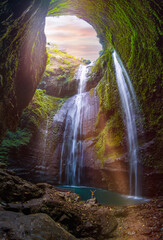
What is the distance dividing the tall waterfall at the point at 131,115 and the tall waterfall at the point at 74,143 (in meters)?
5.12

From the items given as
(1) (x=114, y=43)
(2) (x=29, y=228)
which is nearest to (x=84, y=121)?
(1) (x=114, y=43)

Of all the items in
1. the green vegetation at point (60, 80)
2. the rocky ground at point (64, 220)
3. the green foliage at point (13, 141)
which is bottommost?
the rocky ground at point (64, 220)

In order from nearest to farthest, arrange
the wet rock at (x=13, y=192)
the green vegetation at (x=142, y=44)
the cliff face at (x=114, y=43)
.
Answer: the wet rock at (x=13, y=192) → the cliff face at (x=114, y=43) → the green vegetation at (x=142, y=44)

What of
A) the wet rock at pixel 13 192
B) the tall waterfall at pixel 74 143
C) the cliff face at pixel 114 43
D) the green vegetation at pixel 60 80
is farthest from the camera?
the green vegetation at pixel 60 80

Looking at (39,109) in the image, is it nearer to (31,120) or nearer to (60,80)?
(31,120)

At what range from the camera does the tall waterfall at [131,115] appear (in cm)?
697

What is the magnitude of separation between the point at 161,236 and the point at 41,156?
34.1ft

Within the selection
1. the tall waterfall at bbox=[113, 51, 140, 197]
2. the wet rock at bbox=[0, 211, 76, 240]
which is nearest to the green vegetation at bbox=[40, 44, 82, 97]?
the tall waterfall at bbox=[113, 51, 140, 197]

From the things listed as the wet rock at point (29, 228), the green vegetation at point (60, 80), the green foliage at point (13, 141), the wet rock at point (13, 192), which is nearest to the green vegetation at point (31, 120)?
the green foliage at point (13, 141)

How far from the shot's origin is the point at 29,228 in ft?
6.33

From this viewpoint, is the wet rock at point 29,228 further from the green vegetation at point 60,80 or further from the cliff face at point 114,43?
the green vegetation at point 60,80

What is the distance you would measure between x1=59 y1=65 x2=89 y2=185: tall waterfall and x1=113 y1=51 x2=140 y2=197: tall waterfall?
5122 millimetres

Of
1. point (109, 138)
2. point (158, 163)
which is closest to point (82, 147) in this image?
point (109, 138)

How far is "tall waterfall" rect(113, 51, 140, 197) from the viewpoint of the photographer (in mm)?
6973
